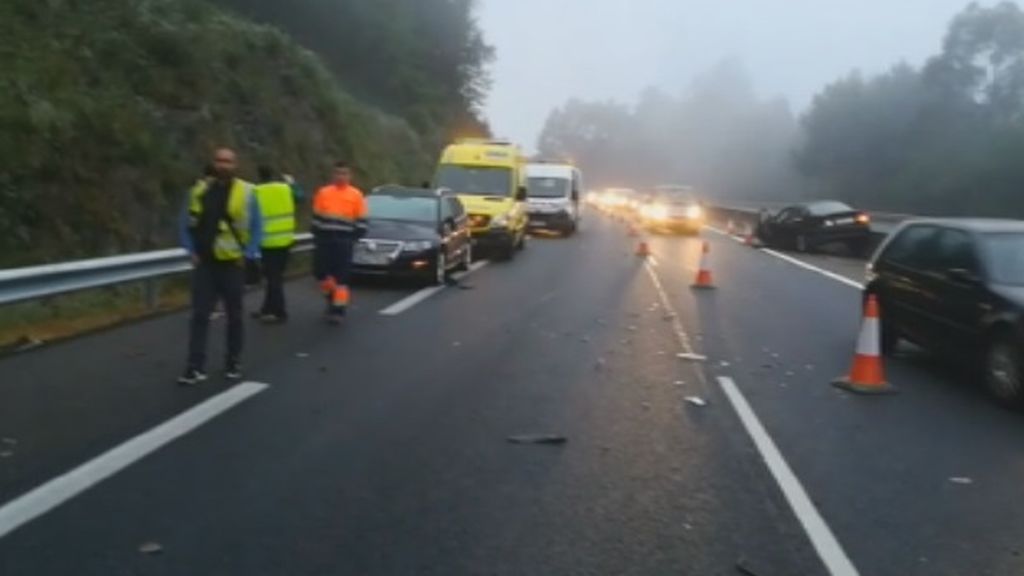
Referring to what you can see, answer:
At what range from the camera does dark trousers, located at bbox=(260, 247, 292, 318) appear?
1450cm

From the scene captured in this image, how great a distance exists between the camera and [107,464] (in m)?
7.35

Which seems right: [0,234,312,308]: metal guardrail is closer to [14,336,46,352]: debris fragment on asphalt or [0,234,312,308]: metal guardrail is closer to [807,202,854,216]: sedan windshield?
[14,336,46,352]: debris fragment on asphalt

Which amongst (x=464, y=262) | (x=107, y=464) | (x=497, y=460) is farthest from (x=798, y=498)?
(x=464, y=262)

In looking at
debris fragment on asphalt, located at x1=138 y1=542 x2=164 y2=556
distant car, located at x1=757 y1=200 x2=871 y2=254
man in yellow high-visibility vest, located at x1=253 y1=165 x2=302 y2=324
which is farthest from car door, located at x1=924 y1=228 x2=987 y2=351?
distant car, located at x1=757 y1=200 x2=871 y2=254

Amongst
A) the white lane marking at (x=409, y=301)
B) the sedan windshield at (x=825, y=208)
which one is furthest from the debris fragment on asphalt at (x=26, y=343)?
the sedan windshield at (x=825, y=208)

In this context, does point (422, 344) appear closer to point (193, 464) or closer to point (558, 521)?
point (193, 464)

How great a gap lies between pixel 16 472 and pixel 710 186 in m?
143

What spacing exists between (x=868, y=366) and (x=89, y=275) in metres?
7.68

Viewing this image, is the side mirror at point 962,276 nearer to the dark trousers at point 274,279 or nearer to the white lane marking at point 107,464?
the white lane marking at point 107,464

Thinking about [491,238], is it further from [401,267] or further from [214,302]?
[214,302]

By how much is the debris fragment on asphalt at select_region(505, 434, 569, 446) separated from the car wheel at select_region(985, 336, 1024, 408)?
393 cm

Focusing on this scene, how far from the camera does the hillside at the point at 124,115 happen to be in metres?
17.6

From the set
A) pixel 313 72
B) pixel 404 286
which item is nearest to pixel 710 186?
pixel 313 72

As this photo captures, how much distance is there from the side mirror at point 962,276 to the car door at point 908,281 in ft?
1.32
